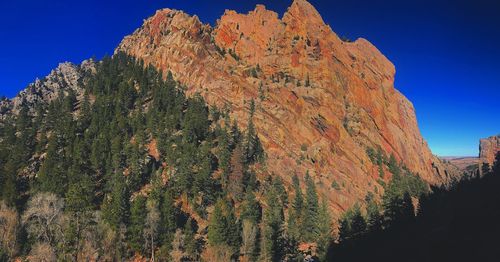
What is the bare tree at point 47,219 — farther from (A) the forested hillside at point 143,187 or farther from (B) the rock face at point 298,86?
(B) the rock face at point 298,86

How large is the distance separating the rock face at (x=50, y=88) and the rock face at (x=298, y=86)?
1071 inches

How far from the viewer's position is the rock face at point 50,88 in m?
154

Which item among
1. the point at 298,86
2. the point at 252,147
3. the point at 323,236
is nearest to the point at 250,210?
the point at 323,236

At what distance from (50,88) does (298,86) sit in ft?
373

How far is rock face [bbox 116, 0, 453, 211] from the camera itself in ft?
378

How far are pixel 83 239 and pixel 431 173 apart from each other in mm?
167622

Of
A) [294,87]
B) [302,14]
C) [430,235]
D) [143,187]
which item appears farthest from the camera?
[302,14]

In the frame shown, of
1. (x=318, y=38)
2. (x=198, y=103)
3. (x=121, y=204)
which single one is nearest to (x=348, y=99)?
(x=318, y=38)

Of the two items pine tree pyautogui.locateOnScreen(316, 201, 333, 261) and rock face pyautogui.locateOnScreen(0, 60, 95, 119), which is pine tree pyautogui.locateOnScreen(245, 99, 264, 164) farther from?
rock face pyautogui.locateOnScreen(0, 60, 95, 119)

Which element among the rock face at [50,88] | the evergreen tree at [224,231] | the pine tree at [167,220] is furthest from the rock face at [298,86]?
the pine tree at [167,220]

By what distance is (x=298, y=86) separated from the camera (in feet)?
446

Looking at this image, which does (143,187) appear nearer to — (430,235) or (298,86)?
(430,235)

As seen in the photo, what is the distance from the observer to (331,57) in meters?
148

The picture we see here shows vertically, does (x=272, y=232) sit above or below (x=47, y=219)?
below
